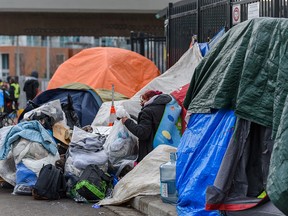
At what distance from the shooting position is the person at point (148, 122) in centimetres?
950

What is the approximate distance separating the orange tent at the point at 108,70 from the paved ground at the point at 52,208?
605cm

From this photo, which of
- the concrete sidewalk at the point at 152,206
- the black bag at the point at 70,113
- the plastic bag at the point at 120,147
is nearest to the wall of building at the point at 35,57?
the black bag at the point at 70,113

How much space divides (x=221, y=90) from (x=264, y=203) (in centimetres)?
117

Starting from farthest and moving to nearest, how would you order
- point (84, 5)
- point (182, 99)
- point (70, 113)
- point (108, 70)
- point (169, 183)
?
1. point (84, 5)
2. point (108, 70)
3. point (70, 113)
4. point (182, 99)
5. point (169, 183)

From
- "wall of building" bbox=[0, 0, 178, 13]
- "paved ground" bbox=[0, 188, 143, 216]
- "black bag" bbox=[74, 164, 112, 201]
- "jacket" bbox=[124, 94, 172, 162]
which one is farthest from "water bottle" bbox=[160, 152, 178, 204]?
"wall of building" bbox=[0, 0, 178, 13]

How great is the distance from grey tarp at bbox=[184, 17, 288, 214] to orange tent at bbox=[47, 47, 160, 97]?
27.6 ft

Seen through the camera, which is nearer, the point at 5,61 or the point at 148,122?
the point at 148,122

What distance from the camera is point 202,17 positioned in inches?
464

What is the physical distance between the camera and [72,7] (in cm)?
2595

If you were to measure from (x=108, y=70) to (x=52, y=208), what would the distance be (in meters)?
6.89

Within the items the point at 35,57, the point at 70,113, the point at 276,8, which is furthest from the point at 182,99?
the point at 35,57

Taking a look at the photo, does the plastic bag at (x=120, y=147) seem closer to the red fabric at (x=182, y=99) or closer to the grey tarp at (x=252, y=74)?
the red fabric at (x=182, y=99)

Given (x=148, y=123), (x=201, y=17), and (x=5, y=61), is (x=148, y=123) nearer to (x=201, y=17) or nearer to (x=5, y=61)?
(x=201, y=17)

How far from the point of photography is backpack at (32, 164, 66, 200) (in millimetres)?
9289
